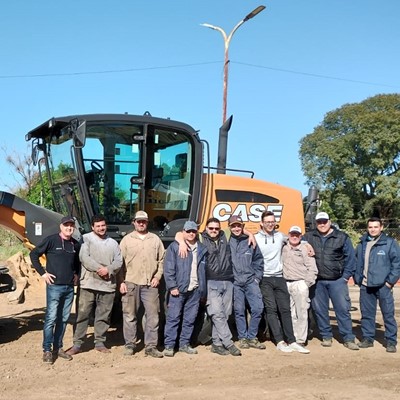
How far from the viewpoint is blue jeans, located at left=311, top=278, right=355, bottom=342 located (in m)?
7.37

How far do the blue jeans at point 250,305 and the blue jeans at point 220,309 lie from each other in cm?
13

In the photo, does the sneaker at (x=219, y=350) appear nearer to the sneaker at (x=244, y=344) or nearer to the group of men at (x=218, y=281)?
the group of men at (x=218, y=281)

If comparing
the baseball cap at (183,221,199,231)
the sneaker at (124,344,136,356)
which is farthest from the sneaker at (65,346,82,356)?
the baseball cap at (183,221,199,231)

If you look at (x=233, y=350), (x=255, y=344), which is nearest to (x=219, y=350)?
(x=233, y=350)

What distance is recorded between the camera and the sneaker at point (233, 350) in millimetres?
6762

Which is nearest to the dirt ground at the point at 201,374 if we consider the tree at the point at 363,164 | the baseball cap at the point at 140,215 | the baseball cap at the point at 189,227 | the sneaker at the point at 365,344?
the sneaker at the point at 365,344

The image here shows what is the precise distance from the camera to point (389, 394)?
5.37 metres

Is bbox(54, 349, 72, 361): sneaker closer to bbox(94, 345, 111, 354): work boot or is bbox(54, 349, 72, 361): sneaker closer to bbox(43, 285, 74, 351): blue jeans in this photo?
Result: bbox(43, 285, 74, 351): blue jeans

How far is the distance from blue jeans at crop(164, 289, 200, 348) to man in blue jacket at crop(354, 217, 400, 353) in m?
2.23

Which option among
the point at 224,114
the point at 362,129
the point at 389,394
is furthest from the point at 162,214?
the point at 362,129

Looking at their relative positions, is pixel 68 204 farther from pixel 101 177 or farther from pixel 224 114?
pixel 224 114

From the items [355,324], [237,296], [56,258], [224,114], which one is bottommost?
[355,324]

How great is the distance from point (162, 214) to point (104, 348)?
184cm

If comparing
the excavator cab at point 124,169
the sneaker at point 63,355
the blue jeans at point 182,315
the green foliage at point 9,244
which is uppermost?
the excavator cab at point 124,169
